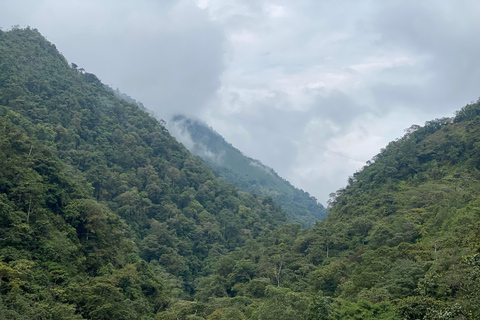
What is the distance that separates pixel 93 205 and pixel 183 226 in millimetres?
22196

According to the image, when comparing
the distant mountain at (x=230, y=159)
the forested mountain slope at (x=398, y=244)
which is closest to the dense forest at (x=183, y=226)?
the forested mountain slope at (x=398, y=244)

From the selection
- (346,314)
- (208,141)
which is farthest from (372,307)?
(208,141)

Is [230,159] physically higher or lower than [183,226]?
higher

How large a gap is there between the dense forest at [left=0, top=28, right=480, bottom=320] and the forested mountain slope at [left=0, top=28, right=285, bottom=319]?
14 cm

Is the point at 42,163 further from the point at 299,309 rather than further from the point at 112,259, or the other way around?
the point at 299,309

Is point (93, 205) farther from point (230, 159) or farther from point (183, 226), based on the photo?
point (230, 159)

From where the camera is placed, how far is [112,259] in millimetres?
29656

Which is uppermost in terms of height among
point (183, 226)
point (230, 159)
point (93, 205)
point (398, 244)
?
point (230, 159)


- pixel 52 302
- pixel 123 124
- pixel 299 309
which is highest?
pixel 123 124

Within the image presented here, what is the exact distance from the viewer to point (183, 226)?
50844mm

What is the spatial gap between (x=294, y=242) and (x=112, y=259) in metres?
18.4

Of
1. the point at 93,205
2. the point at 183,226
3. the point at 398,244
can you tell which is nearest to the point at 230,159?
the point at 183,226

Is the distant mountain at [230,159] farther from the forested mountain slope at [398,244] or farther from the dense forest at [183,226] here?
the forested mountain slope at [398,244]

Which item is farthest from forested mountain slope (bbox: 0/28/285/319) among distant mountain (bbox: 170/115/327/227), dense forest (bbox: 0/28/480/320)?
distant mountain (bbox: 170/115/327/227)
